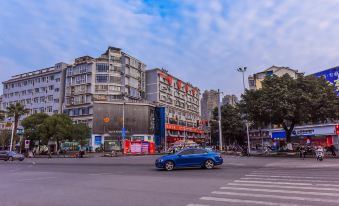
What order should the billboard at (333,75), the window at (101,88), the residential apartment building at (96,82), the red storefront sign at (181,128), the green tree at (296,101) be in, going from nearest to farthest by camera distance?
the green tree at (296,101)
the billboard at (333,75)
the residential apartment building at (96,82)
the window at (101,88)
the red storefront sign at (181,128)

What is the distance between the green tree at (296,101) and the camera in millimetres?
33469

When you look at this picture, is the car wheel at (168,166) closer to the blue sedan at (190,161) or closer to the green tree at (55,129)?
the blue sedan at (190,161)

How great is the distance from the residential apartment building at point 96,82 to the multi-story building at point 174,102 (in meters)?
8.73

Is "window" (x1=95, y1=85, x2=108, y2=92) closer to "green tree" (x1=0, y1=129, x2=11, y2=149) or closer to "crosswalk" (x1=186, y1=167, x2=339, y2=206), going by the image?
"green tree" (x1=0, y1=129, x2=11, y2=149)

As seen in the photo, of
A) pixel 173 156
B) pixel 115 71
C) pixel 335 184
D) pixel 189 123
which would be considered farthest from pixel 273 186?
pixel 189 123

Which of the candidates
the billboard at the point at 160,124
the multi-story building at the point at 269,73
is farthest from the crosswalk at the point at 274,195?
the billboard at the point at 160,124

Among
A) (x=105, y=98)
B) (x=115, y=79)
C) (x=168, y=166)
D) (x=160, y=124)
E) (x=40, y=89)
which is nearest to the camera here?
(x=168, y=166)

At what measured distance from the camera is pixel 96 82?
75.2 meters

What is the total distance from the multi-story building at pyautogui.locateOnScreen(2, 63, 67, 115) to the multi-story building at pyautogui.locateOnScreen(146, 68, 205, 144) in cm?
2492

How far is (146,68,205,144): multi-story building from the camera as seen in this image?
87.1 meters

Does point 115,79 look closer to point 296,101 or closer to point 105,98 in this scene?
point 105,98

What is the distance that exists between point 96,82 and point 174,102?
2865cm

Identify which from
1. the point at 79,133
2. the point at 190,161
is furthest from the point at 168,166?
the point at 79,133

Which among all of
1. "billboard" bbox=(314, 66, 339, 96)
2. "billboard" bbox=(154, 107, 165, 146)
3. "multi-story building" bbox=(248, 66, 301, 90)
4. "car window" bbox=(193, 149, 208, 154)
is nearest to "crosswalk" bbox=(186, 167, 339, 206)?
"car window" bbox=(193, 149, 208, 154)
